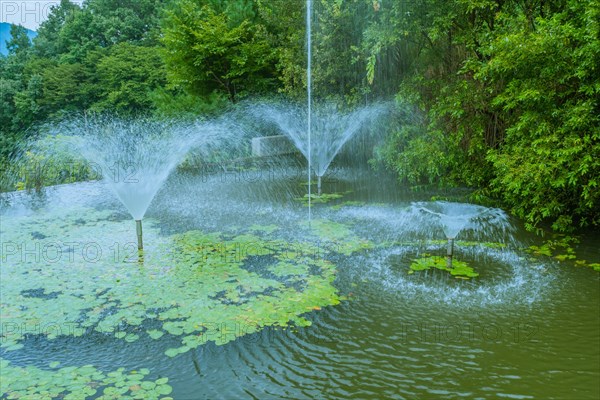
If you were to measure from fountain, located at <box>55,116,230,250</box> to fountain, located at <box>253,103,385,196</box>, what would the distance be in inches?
110

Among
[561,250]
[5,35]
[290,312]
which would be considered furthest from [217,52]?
[5,35]

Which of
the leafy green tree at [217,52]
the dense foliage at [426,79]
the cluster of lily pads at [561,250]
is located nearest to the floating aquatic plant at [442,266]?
the cluster of lily pads at [561,250]

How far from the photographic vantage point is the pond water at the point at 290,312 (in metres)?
3.75

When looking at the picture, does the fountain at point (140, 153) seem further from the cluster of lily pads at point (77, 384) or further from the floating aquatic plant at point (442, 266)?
the floating aquatic plant at point (442, 266)

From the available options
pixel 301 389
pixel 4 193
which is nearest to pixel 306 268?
pixel 301 389

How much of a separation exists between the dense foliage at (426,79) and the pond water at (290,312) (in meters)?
1.24

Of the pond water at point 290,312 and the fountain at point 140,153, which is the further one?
the fountain at point 140,153

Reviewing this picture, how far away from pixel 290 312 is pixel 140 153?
7641 millimetres

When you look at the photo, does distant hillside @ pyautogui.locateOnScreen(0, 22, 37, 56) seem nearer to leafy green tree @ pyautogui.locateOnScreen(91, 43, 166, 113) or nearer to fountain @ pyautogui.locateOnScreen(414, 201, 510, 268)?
leafy green tree @ pyautogui.locateOnScreen(91, 43, 166, 113)

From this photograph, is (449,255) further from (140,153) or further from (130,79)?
(130,79)

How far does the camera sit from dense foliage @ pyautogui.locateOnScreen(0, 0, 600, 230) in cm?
652

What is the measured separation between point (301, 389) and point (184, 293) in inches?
82.7

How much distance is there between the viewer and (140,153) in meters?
11.2

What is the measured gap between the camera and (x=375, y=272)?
5863 mm
